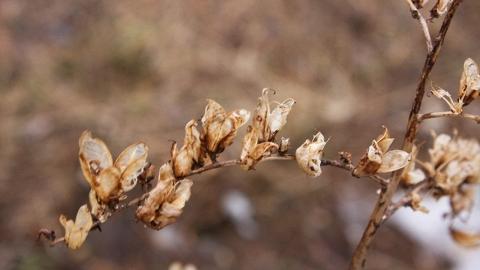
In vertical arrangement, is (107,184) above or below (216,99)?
above

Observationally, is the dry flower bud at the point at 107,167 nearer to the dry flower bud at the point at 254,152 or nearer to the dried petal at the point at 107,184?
the dried petal at the point at 107,184

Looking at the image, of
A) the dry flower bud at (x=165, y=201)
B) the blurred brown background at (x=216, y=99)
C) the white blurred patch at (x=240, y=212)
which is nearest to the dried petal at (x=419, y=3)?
the dry flower bud at (x=165, y=201)

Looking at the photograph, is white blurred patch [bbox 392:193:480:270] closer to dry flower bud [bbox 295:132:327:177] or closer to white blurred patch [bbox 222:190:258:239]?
white blurred patch [bbox 222:190:258:239]

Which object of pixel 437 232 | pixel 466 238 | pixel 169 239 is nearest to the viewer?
pixel 466 238

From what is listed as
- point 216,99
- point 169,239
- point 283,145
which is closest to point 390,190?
point 283,145

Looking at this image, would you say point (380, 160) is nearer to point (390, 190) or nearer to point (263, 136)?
point (390, 190)

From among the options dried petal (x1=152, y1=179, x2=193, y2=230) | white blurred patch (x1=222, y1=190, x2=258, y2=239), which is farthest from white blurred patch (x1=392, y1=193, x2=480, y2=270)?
dried petal (x1=152, y1=179, x2=193, y2=230)
